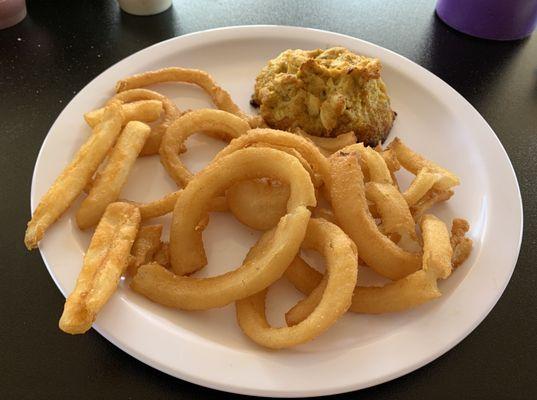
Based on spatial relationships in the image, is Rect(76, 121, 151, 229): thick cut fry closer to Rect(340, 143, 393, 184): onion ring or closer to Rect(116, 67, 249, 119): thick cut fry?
Rect(116, 67, 249, 119): thick cut fry

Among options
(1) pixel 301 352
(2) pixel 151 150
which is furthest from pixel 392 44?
(1) pixel 301 352

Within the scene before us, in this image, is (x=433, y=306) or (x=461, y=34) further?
(x=461, y=34)

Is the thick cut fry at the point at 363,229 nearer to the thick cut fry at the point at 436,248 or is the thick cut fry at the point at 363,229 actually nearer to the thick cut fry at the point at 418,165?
the thick cut fry at the point at 436,248

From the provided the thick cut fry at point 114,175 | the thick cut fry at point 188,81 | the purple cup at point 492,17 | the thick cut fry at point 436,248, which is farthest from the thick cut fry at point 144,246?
the purple cup at point 492,17

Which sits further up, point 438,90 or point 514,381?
point 438,90

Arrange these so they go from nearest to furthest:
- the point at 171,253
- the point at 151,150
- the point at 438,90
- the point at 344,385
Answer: the point at 344,385 → the point at 171,253 → the point at 151,150 → the point at 438,90

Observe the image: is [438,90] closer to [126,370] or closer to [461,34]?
[461,34]
